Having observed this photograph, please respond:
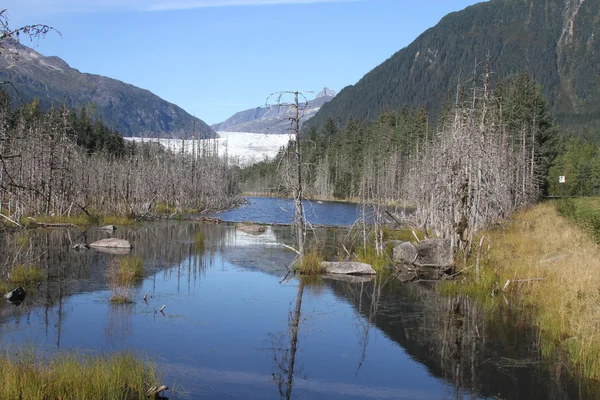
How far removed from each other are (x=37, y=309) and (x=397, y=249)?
17772 mm

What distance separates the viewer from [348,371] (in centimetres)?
1329

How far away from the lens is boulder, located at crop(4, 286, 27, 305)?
1731cm

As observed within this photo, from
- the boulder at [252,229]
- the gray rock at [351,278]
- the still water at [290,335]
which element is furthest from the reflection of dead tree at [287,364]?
the boulder at [252,229]

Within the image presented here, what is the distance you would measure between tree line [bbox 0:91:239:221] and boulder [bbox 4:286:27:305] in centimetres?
976

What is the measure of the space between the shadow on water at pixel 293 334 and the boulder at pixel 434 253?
318cm

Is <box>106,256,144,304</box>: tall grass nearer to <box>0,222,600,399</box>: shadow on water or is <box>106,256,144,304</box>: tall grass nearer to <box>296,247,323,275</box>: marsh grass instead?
<box>0,222,600,399</box>: shadow on water

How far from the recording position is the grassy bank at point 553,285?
13686 mm

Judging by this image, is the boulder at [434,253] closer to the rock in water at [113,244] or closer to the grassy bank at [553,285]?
the grassy bank at [553,285]

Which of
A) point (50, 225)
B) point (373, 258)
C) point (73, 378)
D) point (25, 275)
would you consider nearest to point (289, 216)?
point (50, 225)

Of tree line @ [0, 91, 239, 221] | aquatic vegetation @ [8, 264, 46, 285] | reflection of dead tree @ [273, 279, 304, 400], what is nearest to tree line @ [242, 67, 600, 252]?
reflection of dead tree @ [273, 279, 304, 400]

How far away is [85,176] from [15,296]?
Answer: 54902 millimetres

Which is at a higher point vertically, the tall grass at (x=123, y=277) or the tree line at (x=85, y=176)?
the tree line at (x=85, y=176)

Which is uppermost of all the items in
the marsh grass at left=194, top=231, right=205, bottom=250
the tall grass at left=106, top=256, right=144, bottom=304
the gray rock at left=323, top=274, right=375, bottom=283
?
the tall grass at left=106, top=256, right=144, bottom=304

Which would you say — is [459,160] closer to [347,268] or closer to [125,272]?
[347,268]
